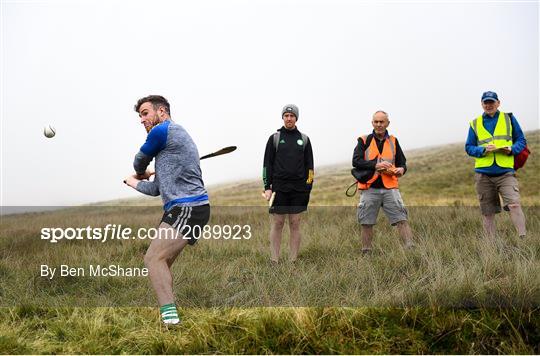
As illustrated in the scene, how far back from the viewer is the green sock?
4.09m

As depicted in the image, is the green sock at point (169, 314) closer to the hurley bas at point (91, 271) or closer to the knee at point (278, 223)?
the hurley bas at point (91, 271)

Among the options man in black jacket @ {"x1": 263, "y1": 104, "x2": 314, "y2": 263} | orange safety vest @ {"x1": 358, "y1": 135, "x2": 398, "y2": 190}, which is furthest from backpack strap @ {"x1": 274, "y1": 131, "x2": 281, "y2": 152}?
orange safety vest @ {"x1": 358, "y1": 135, "x2": 398, "y2": 190}

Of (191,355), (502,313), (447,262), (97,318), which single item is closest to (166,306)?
(191,355)

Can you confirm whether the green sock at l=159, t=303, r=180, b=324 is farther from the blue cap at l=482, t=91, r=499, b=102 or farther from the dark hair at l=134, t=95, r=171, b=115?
the blue cap at l=482, t=91, r=499, b=102

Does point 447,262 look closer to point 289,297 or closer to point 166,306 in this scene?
point 289,297

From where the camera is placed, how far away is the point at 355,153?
663 centimetres

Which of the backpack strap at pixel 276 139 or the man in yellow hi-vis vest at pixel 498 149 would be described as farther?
the man in yellow hi-vis vest at pixel 498 149

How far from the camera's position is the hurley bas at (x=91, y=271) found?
238 inches

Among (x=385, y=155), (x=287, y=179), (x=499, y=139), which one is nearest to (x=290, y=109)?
(x=287, y=179)

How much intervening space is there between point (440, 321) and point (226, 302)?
2.09 meters

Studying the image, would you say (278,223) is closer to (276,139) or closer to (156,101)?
(276,139)

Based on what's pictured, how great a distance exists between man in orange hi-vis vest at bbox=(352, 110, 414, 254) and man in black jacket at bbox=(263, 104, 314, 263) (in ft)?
2.68

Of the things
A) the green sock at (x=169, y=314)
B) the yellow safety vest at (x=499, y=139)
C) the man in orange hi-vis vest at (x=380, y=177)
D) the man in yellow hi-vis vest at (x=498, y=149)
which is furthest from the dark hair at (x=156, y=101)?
the yellow safety vest at (x=499, y=139)

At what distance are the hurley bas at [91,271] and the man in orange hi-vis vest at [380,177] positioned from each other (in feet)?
10.1
